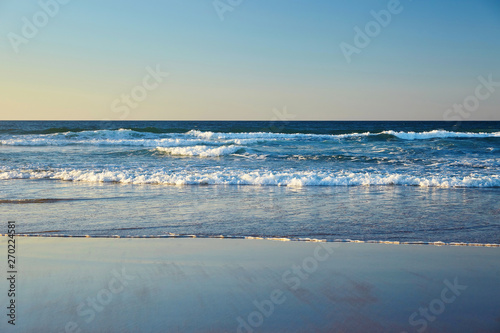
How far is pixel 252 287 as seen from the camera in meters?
4.29

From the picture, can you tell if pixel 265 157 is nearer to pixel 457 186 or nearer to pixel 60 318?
pixel 457 186

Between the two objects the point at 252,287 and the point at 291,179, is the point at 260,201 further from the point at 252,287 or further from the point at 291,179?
the point at 252,287

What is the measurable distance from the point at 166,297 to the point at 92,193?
275 inches

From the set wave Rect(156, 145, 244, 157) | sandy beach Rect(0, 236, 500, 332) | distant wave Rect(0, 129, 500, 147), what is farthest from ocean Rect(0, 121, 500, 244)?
distant wave Rect(0, 129, 500, 147)

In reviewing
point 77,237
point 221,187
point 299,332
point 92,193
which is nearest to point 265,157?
point 221,187

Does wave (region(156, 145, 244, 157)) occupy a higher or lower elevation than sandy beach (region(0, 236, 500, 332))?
higher

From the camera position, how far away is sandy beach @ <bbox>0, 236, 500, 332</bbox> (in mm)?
3555

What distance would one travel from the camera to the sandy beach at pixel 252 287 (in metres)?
3.55

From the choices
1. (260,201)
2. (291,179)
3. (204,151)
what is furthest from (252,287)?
(204,151)

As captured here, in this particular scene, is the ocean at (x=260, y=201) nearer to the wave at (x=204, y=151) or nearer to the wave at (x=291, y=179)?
the wave at (x=291, y=179)

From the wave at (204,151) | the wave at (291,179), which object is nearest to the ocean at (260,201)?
the wave at (291,179)

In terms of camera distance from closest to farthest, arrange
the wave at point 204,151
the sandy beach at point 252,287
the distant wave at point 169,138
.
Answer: the sandy beach at point 252,287 → the wave at point 204,151 → the distant wave at point 169,138

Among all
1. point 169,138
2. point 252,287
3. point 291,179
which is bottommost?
point 252,287

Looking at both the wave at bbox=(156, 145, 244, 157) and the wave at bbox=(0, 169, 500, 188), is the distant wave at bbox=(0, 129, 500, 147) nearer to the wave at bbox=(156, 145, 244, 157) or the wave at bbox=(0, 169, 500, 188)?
the wave at bbox=(156, 145, 244, 157)
